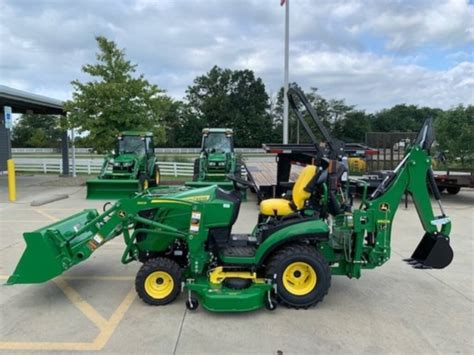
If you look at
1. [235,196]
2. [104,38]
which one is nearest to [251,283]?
[235,196]

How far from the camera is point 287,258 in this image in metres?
4.43

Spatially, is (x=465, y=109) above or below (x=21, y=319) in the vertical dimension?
above

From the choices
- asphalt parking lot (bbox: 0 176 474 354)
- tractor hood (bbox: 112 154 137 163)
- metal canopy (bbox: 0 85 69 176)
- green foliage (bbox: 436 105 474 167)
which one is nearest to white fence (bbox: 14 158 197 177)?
metal canopy (bbox: 0 85 69 176)

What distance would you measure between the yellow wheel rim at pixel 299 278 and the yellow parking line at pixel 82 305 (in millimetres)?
2013

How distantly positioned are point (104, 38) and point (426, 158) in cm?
1593

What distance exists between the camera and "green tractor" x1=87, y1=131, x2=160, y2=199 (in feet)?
42.2

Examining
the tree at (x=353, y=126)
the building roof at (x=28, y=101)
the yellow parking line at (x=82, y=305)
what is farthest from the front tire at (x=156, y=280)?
the tree at (x=353, y=126)

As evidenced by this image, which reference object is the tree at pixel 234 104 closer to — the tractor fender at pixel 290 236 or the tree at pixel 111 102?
the tree at pixel 111 102

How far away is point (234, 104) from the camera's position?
71250mm

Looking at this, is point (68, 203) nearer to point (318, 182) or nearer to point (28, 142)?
point (318, 182)

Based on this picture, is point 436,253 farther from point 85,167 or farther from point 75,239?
point 85,167

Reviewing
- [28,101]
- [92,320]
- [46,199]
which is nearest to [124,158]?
[46,199]

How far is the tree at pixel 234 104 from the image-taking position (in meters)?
67.8

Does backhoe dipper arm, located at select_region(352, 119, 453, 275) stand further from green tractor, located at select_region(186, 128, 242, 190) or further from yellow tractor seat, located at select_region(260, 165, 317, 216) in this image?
green tractor, located at select_region(186, 128, 242, 190)
